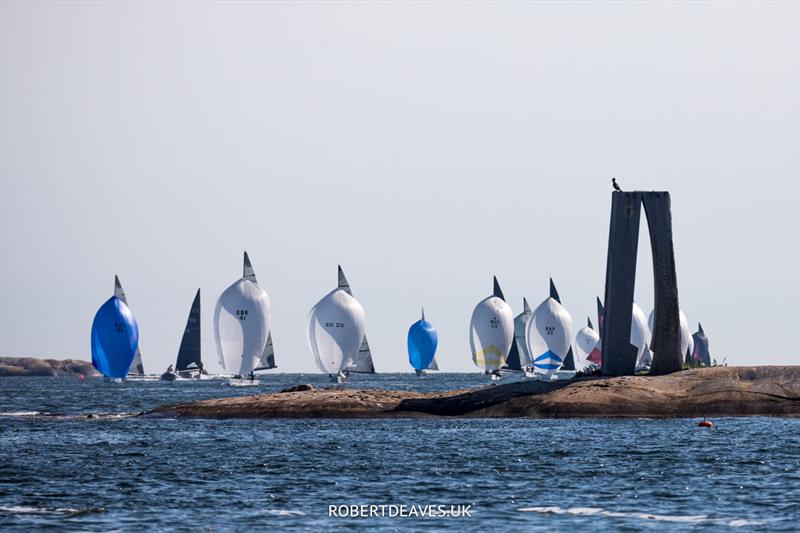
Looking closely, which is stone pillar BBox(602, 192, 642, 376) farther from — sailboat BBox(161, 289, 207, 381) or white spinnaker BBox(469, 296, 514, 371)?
sailboat BBox(161, 289, 207, 381)

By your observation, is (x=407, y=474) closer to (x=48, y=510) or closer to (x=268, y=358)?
(x=48, y=510)

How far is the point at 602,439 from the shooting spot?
6297 cm

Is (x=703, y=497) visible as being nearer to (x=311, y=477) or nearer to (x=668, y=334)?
(x=311, y=477)

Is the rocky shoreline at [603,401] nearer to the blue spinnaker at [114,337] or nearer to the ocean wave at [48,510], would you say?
the ocean wave at [48,510]

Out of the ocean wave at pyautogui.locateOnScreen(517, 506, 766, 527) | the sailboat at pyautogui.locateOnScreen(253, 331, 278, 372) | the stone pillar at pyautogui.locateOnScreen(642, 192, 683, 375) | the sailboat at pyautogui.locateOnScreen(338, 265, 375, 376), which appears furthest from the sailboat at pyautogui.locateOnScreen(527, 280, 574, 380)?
the ocean wave at pyautogui.locateOnScreen(517, 506, 766, 527)

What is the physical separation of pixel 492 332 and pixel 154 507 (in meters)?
134

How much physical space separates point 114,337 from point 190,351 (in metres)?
43.3

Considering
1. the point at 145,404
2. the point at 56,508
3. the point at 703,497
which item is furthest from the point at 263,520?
the point at 145,404

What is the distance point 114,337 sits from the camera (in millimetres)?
144625

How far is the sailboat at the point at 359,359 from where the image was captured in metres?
150

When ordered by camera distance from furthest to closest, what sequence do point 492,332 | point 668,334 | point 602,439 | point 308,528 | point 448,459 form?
1. point 492,332
2. point 668,334
3. point 602,439
4. point 448,459
5. point 308,528

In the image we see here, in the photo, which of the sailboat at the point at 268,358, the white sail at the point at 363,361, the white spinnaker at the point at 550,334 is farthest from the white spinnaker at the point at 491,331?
the sailboat at the point at 268,358

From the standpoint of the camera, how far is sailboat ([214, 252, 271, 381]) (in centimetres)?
14312

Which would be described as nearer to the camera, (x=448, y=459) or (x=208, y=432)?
(x=448, y=459)
